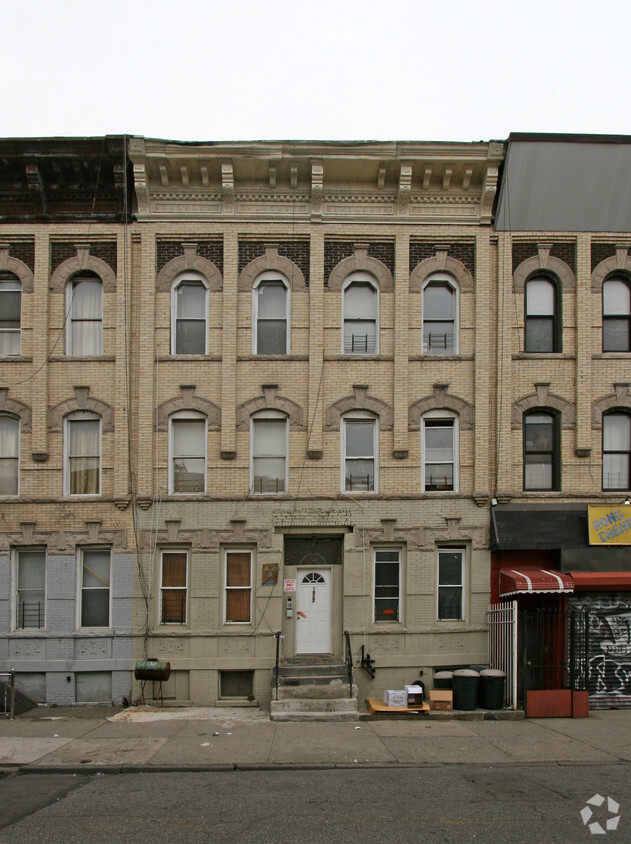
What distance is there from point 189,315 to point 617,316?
30.1 ft

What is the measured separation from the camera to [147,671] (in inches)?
564

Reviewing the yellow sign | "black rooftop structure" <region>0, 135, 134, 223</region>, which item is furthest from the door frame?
"black rooftop structure" <region>0, 135, 134, 223</region>

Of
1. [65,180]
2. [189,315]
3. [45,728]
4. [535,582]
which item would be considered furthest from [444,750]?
[65,180]

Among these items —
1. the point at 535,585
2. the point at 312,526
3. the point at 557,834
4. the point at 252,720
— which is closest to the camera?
the point at 557,834

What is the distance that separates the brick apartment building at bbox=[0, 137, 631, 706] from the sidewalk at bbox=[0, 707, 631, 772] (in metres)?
1.94

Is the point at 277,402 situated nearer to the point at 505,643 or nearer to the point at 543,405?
the point at 543,405

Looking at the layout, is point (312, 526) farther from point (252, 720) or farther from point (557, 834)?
point (557, 834)

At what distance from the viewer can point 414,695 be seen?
1355cm

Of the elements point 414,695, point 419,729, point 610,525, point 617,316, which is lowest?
point 419,729

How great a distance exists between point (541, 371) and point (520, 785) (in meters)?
8.96

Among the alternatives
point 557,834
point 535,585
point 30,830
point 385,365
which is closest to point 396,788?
point 557,834

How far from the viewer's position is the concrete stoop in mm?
13305

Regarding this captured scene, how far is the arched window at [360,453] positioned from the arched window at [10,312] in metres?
7.23

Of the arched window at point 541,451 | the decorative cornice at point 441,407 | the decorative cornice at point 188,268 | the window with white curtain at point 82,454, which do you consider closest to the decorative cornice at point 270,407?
the decorative cornice at point 441,407
